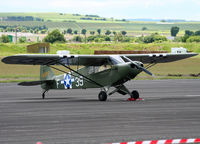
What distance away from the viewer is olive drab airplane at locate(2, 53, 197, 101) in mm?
21031

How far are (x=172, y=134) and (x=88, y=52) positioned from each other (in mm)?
64938

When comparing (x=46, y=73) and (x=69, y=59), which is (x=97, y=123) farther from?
(x=46, y=73)

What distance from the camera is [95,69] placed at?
22844 millimetres

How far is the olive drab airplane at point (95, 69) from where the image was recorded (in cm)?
2103

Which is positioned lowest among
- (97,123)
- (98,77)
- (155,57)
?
(98,77)

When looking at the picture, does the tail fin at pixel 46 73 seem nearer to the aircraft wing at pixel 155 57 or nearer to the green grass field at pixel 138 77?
the aircraft wing at pixel 155 57

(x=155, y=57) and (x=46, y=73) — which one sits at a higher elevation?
(x=155, y=57)

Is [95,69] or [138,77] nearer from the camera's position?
[95,69]

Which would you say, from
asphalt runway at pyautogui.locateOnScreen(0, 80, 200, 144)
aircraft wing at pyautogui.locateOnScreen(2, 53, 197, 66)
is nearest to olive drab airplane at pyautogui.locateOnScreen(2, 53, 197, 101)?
aircraft wing at pyautogui.locateOnScreen(2, 53, 197, 66)

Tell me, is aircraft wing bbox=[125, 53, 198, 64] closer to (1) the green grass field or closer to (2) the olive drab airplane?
(2) the olive drab airplane

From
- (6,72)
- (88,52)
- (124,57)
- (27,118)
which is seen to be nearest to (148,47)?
(88,52)

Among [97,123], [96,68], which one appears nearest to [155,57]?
[96,68]

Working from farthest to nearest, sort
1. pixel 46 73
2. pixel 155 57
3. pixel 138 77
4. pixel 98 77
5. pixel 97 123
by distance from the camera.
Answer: pixel 138 77
pixel 46 73
pixel 155 57
pixel 98 77
pixel 97 123

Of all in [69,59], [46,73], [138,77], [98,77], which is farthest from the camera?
[138,77]
